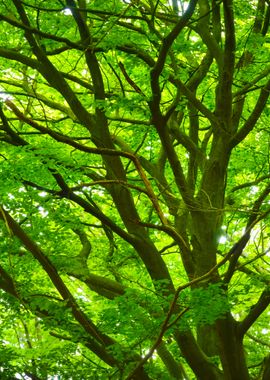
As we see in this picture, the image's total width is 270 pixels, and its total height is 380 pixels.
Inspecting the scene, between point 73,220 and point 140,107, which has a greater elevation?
point 140,107

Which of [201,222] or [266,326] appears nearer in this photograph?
[201,222]

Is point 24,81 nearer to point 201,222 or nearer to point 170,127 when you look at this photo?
point 170,127

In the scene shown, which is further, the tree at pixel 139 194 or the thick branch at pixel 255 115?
the thick branch at pixel 255 115

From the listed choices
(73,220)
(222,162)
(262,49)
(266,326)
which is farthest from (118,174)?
(266,326)

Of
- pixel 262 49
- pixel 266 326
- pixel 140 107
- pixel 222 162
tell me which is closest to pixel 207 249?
pixel 222 162

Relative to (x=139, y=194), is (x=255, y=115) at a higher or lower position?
higher

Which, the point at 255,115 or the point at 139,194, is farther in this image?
the point at 139,194

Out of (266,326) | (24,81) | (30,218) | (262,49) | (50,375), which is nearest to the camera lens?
(50,375)

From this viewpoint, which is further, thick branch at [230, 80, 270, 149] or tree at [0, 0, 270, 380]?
thick branch at [230, 80, 270, 149]

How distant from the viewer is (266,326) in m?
9.80

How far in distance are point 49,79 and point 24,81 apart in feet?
8.29

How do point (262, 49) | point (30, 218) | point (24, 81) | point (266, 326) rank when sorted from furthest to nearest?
1. point (266, 326)
2. point (24, 81)
3. point (262, 49)
4. point (30, 218)

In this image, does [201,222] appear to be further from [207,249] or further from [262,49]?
[262,49]

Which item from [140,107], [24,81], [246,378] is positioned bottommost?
[246,378]
